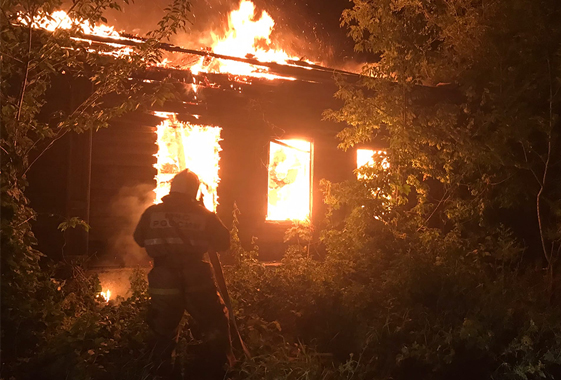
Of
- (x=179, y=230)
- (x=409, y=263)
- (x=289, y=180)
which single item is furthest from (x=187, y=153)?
(x=409, y=263)

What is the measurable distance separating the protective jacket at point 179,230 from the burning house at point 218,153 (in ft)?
12.9

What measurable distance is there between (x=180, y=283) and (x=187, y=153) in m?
4.92

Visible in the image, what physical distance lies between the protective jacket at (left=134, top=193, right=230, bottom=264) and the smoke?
3997mm

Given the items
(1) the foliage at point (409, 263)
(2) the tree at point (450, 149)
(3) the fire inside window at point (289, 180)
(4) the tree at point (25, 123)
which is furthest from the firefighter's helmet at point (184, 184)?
(3) the fire inside window at point (289, 180)

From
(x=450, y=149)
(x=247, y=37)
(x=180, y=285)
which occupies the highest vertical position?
(x=247, y=37)

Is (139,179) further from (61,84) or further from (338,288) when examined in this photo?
(338,288)

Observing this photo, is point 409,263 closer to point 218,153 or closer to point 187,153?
point 218,153

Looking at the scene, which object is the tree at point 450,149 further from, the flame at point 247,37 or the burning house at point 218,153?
the flame at point 247,37

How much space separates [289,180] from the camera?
10.4 meters

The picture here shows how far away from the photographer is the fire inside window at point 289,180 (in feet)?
33.6

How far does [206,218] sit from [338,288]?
2.54 metres

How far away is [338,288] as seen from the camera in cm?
662

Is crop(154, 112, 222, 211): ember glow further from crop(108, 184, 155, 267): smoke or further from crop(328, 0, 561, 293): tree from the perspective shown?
crop(328, 0, 561, 293): tree

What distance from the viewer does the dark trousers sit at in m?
4.79
